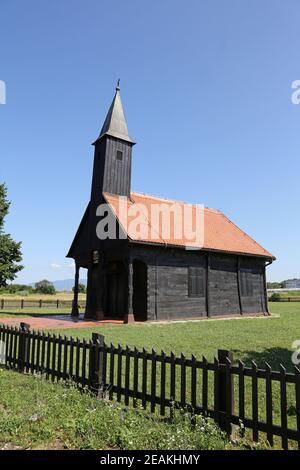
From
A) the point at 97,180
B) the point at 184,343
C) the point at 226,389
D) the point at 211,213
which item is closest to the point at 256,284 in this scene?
the point at 211,213

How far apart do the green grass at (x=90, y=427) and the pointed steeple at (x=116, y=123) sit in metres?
18.4

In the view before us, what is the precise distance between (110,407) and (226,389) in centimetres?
178

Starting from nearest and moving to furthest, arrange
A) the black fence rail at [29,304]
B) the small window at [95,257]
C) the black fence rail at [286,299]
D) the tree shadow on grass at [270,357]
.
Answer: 1. the tree shadow on grass at [270,357]
2. the small window at [95,257]
3. the black fence rail at [29,304]
4. the black fence rail at [286,299]

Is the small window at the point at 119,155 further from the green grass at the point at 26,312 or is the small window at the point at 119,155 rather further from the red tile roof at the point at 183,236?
the green grass at the point at 26,312

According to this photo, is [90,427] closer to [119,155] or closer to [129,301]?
[129,301]

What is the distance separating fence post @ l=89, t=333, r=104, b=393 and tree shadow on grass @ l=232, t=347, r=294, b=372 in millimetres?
3706

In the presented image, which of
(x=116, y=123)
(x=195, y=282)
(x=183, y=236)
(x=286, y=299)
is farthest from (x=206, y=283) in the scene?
(x=286, y=299)

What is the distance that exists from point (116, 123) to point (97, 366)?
1893 centimetres

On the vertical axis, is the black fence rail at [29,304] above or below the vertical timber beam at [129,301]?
below

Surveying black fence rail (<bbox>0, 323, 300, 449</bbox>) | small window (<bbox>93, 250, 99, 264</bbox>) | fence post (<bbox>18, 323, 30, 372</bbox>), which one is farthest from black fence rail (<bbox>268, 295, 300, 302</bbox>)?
fence post (<bbox>18, 323, 30, 372</bbox>)

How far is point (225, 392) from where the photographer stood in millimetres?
4754

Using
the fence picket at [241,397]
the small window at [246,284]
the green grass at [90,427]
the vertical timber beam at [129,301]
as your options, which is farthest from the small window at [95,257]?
the fence picket at [241,397]

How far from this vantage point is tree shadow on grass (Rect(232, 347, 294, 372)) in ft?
27.1

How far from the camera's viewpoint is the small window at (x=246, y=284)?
966 inches
